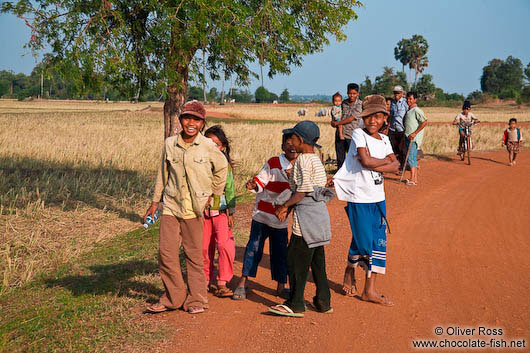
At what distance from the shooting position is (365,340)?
450cm

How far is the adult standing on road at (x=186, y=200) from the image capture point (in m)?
4.88

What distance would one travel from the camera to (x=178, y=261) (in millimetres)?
4961

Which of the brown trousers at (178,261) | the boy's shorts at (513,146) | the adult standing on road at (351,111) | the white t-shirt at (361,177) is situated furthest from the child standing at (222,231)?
the boy's shorts at (513,146)

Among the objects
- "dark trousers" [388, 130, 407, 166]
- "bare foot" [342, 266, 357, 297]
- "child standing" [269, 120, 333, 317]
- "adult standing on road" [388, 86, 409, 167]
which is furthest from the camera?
"dark trousers" [388, 130, 407, 166]

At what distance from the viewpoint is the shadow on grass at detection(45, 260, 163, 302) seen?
5.71 meters

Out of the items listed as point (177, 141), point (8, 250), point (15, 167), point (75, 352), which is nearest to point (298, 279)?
point (177, 141)

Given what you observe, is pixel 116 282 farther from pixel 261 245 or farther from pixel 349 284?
pixel 349 284

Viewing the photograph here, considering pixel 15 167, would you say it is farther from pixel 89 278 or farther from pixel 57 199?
pixel 89 278

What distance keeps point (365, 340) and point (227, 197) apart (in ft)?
6.37

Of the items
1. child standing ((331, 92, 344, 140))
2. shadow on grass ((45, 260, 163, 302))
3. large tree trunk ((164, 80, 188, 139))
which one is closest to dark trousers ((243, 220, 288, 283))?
shadow on grass ((45, 260, 163, 302))

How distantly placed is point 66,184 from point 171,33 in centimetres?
487

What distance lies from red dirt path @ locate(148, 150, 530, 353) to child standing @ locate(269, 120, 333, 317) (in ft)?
1.19

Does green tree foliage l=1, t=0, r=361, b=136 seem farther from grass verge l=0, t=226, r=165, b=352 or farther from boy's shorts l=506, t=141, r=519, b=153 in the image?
boy's shorts l=506, t=141, r=519, b=153

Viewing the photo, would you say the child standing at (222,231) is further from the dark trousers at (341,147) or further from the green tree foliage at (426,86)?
the green tree foliage at (426,86)
